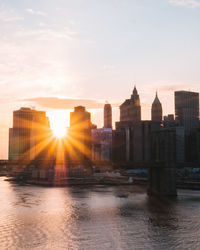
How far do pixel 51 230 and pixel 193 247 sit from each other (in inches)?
835

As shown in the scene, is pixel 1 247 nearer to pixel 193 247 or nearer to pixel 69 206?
pixel 193 247

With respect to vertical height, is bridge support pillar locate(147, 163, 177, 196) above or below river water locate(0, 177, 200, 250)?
above

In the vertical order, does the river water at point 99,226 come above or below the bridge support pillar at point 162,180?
below

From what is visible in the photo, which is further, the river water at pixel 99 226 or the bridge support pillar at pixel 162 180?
the bridge support pillar at pixel 162 180

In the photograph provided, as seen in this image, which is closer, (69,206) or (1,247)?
(1,247)

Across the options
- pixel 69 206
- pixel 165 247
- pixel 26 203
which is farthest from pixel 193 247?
pixel 26 203

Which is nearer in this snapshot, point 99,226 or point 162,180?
point 99,226

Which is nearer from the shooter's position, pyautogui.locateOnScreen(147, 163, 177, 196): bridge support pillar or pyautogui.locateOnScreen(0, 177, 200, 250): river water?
pyautogui.locateOnScreen(0, 177, 200, 250): river water

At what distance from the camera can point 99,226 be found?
192ft

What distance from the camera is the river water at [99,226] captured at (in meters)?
47.7

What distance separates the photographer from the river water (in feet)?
156

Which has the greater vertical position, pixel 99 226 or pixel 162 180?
pixel 162 180

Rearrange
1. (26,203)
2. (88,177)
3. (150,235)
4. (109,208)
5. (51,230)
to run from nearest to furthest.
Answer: (150,235)
(51,230)
(109,208)
(26,203)
(88,177)

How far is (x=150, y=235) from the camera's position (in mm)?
52625
